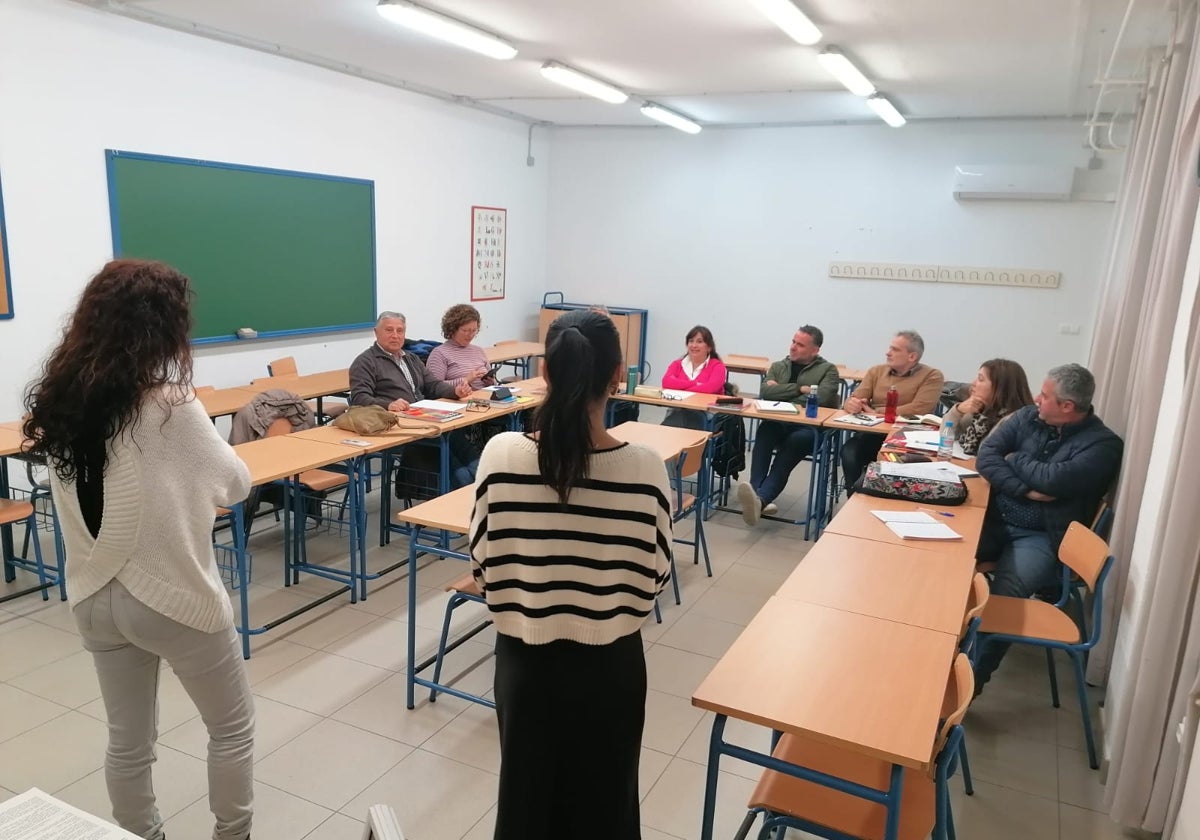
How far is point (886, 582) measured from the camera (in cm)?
260

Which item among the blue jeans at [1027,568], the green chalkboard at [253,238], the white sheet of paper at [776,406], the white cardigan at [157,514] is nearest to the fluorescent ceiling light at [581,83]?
the green chalkboard at [253,238]

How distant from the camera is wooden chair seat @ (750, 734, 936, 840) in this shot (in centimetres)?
Answer: 185

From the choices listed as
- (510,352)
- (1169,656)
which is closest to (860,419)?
(1169,656)

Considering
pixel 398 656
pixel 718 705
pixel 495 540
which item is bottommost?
pixel 398 656

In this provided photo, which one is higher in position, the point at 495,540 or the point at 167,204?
the point at 167,204

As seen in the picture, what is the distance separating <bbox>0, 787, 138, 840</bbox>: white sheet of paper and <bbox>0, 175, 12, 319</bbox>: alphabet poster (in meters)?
4.23

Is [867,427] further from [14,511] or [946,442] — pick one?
[14,511]

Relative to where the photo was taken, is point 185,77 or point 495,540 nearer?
point 495,540

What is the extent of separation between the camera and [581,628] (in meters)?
1.58

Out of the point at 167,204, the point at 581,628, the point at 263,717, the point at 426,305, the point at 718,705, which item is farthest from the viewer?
the point at 426,305

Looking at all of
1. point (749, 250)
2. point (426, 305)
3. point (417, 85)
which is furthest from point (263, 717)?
point (749, 250)

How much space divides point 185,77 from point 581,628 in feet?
17.2

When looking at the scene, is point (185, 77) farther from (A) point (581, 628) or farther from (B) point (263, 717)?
(A) point (581, 628)

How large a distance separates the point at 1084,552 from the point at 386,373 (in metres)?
3.72
